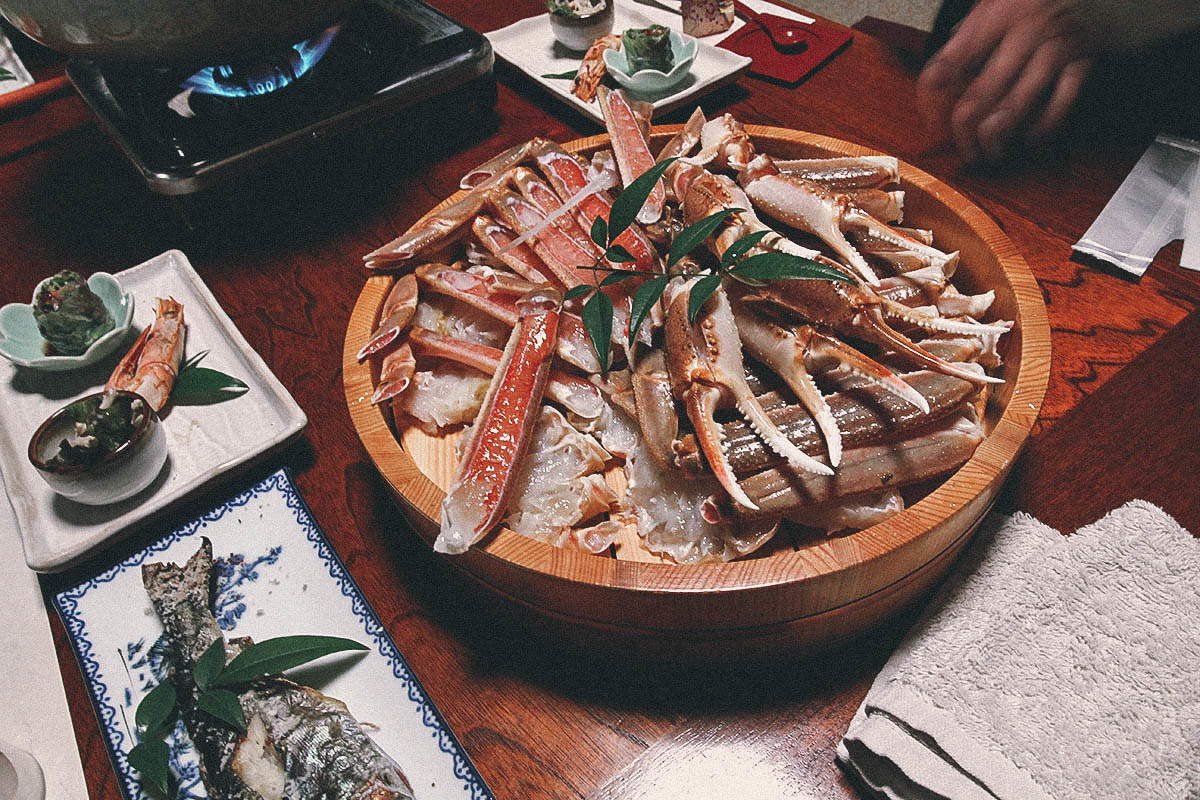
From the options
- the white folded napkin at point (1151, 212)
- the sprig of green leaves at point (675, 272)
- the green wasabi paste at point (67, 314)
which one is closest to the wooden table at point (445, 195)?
the white folded napkin at point (1151, 212)

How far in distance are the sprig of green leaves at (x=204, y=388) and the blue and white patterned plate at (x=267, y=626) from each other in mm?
223

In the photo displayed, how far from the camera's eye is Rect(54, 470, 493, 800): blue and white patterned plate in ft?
2.78

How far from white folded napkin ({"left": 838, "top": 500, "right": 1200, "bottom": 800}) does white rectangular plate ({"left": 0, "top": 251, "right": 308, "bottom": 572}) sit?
0.93m

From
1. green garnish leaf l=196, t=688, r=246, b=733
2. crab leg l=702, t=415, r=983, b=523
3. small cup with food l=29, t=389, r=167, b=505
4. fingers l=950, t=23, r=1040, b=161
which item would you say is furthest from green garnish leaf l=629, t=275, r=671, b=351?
fingers l=950, t=23, r=1040, b=161

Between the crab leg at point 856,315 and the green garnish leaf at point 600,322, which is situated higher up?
the crab leg at point 856,315

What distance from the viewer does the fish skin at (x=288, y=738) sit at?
80cm

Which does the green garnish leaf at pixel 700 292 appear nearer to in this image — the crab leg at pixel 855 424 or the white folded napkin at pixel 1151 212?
the crab leg at pixel 855 424

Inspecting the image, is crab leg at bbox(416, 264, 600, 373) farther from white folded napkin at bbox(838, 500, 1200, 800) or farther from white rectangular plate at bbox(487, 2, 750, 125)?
white rectangular plate at bbox(487, 2, 750, 125)

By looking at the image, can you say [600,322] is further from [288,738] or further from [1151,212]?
[1151,212]

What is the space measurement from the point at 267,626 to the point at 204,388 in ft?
1.60

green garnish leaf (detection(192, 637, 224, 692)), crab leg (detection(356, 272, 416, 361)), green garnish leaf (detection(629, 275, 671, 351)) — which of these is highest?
green garnish leaf (detection(629, 275, 671, 351))

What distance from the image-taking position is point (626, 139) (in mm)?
1195

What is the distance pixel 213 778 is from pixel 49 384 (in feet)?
2.86

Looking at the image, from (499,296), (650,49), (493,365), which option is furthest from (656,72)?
(493,365)
